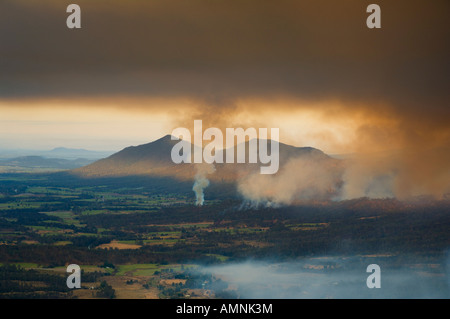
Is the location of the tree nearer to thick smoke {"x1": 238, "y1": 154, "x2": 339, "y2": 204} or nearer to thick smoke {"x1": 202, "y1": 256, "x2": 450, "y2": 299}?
thick smoke {"x1": 202, "y1": 256, "x2": 450, "y2": 299}

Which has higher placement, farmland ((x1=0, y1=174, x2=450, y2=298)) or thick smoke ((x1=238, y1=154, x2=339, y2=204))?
thick smoke ((x1=238, y1=154, x2=339, y2=204))

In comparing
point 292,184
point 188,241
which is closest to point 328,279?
point 188,241

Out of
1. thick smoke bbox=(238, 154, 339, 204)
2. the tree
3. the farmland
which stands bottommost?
the tree

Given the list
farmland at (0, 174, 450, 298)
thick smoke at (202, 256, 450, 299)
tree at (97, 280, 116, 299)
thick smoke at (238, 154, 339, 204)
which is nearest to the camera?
thick smoke at (202, 256, 450, 299)

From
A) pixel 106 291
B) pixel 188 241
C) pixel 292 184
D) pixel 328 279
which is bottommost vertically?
pixel 106 291

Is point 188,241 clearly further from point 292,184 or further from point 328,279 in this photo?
point 292,184

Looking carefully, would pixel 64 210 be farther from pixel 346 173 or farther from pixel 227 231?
pixel 346 173

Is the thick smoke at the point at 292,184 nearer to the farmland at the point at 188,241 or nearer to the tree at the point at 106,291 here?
the farmland at the point at 188,241

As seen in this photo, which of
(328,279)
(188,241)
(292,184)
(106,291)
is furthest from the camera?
(292,184)

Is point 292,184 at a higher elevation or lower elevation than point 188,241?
higher

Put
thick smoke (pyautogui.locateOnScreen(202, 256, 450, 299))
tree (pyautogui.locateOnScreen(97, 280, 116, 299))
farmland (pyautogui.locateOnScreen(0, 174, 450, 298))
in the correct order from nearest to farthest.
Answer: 1. thick smoke (pyautogui.locateOnScreen(202, 256, 450, 299))
2. tree (pyautogui.locateOnScreen(97, 280, 116, 299))
3. farmland (pyautogui.locateOnScreen(0, 174, 450, 298))

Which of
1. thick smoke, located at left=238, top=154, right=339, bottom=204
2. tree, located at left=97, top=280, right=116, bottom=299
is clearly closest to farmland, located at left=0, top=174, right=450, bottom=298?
tree, located at left=97, top=280, right=116, bottom=299
